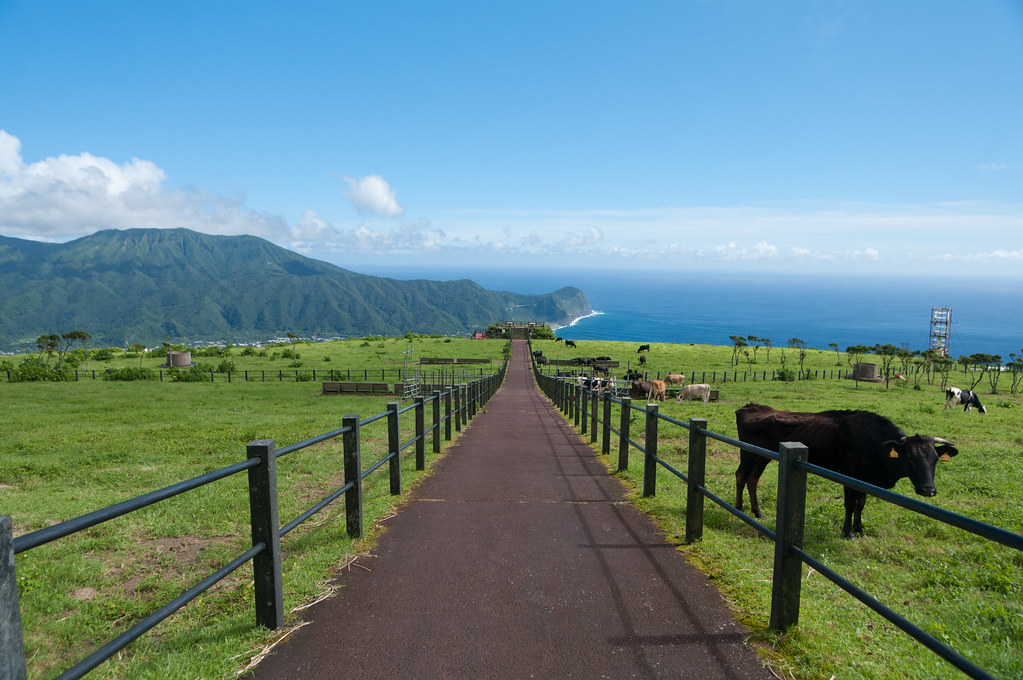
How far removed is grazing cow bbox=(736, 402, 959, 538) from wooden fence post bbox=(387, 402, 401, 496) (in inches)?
172

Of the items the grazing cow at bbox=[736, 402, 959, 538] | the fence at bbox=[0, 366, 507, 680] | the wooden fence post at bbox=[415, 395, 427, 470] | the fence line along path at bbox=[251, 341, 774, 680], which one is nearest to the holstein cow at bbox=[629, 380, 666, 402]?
the grazing cow at bbox=[736, 402, 959, 538]

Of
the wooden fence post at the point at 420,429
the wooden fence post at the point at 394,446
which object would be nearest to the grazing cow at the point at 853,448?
the wooden fence post at the point at 394,446

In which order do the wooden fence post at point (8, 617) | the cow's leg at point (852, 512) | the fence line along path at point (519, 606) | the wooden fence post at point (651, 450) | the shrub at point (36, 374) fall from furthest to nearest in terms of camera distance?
the shrub at point (36, 374) → the wooden fence post at point (651, 450) → the cow's leg at point (852, 512) → the fence line along path at point (519, 606) → the wooden fence post at point (8, 617)

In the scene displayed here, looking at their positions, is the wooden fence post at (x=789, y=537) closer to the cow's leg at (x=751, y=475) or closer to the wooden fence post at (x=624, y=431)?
the cow's leg at (x=751, y=475)

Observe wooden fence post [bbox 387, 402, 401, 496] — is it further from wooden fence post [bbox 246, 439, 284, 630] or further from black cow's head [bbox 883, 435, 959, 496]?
black cow's head [bbox 883, 435, 959, 496]

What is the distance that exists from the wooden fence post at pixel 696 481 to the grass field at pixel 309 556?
0.17m

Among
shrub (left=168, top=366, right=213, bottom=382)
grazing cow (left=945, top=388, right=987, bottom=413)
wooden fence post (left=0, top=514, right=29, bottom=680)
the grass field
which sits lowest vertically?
shrub (left=168, top=366, right=213, bottom=382)

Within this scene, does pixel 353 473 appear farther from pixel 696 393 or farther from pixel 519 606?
pixel 696 393

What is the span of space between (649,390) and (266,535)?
25622 mm

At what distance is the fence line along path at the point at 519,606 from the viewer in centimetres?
330

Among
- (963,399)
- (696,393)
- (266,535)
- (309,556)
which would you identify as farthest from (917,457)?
(963,399)

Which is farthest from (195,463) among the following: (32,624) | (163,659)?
(163,659)

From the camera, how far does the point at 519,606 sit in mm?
4035

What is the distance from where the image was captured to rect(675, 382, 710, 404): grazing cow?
82.3ft
